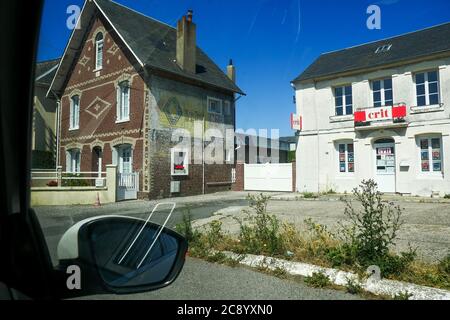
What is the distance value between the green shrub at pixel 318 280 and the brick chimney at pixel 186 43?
175 centimetres

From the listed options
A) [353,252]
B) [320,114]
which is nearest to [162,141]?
[353,252]

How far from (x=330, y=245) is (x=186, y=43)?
2.70m

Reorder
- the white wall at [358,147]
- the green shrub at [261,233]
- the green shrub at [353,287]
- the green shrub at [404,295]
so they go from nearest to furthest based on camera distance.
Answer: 1. the green shrub at [404,295]
2. the green shrub at [353,287]
3. the green shrub at [261,233]
4. the white wall at [358,147]

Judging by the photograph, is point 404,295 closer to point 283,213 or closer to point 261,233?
point 261,233

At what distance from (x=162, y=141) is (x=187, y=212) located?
1.95 feet

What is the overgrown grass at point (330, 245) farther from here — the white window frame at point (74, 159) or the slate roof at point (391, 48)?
the white window frame at point (74, 159)

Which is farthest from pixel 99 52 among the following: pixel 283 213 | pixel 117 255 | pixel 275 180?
pixel 275 180

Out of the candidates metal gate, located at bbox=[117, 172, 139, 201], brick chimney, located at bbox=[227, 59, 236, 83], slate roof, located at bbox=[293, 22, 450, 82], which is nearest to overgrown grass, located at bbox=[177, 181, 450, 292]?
metal gate, located at bbox=[117, 172, 139, 201]

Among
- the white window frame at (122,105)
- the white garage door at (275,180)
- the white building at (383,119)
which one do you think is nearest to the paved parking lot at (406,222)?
the white garage door at (275,180)

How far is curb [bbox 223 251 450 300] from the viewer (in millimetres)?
2088

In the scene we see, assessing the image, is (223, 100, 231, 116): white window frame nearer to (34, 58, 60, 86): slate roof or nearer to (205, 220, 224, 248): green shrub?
(34, 58, 60, 86): slate roof

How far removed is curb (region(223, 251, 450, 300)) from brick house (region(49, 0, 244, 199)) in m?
1.58

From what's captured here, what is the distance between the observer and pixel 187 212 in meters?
2.03

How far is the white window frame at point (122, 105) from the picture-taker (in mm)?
1444
